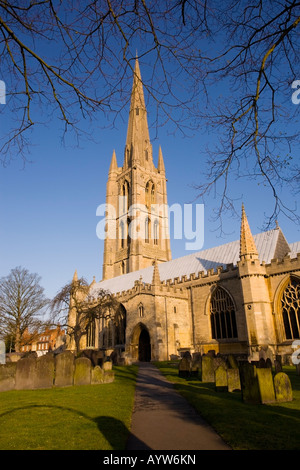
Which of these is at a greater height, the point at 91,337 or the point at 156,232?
the point at 156,232

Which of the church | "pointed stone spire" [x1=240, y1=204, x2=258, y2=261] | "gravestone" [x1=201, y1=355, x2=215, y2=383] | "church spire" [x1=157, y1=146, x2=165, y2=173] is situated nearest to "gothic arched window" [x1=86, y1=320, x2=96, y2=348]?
the church

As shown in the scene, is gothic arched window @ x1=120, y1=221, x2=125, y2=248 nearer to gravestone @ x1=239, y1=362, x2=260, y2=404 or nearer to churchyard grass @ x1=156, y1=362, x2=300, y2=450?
churchyard grass @ x1=156, y1=362, x2=300, y2=450

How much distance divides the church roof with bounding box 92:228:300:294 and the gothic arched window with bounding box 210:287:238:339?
3.38 m

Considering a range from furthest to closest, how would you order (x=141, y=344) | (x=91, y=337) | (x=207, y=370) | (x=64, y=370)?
(x=91, y=337) < (x=141, y=344) < (x=207, y=370) < (x=64, y=370)

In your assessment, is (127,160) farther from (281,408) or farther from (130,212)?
(281,408)

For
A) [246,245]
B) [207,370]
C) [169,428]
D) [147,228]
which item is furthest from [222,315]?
[147,228]

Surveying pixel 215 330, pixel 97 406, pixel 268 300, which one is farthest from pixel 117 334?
pixel 97 406

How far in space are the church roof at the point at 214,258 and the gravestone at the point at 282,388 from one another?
44.9 feet

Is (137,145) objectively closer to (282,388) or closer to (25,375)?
(25,375)

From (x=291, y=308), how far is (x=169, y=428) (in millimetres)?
17643

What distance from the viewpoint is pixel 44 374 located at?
10.5 m

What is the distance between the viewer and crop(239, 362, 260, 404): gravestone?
6.61 m

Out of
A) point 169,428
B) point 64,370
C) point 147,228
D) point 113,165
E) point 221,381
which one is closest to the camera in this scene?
point 169,428

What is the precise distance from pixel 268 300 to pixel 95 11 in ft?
67.0
